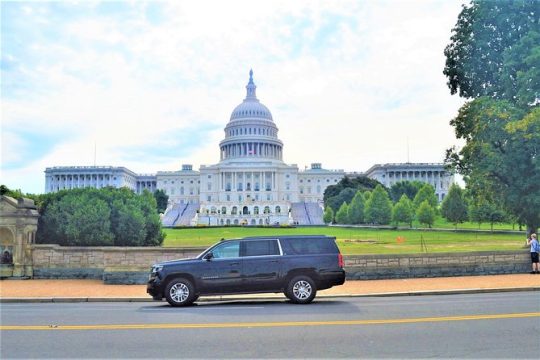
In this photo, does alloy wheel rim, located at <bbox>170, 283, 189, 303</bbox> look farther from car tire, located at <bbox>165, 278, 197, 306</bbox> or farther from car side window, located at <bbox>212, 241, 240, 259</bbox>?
car side window, located at <bbox>212, 241, 240, 259</bbox>

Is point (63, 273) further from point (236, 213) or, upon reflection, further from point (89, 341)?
point (236, 213)

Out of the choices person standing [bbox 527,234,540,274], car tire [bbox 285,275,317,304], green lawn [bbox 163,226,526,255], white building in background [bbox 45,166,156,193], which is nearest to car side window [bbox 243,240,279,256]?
car tire [bbox 285,275,317,304]

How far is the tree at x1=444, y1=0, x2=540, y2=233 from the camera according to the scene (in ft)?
88.1

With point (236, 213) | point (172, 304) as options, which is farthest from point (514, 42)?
point (236, 213)

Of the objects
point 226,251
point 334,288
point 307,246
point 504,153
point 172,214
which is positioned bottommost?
point 334,288

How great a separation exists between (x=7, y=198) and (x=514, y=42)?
27.4m

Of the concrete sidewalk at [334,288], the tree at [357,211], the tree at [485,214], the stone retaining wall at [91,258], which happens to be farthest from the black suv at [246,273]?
the tree at [357,211]

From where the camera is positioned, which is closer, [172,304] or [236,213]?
[172,304]

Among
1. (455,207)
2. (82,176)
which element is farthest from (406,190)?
(82,176)

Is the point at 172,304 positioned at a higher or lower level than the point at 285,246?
lower

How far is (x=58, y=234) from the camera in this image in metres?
27.6

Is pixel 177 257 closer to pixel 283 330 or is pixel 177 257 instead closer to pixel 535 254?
pixel 283 330

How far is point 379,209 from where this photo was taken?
82312 mm

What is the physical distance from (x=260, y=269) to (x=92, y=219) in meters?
15.0
